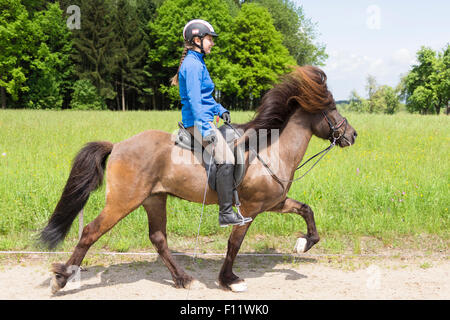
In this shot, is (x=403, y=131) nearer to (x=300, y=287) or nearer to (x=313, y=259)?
(x=313, y=259)

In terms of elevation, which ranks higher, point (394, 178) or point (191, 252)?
point (394, 178)

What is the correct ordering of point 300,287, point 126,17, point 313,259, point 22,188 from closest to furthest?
point 300,287 → point 313,259 → point 22,188 → point 126,17

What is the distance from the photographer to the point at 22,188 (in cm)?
728

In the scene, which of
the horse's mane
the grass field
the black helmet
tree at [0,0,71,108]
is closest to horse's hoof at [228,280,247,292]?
the grass field

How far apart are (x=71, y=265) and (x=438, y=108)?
64.9 m

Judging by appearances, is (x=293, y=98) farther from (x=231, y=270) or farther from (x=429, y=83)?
(x=429, y=83)

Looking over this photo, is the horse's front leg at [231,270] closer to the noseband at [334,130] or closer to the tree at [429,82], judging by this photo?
the noseband at [334,130]

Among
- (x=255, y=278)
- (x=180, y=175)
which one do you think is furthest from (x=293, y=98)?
(x=255, y=278)

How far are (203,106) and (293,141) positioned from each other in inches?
49.4

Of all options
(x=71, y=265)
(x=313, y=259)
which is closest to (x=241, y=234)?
(x=313, y=259)

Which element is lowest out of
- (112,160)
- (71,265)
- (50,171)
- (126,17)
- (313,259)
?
(313,259)

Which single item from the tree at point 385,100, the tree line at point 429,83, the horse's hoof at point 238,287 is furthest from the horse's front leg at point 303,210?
the tree at point 385,100

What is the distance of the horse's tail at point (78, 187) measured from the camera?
4.62m

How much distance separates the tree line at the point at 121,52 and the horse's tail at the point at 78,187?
3366 cm
